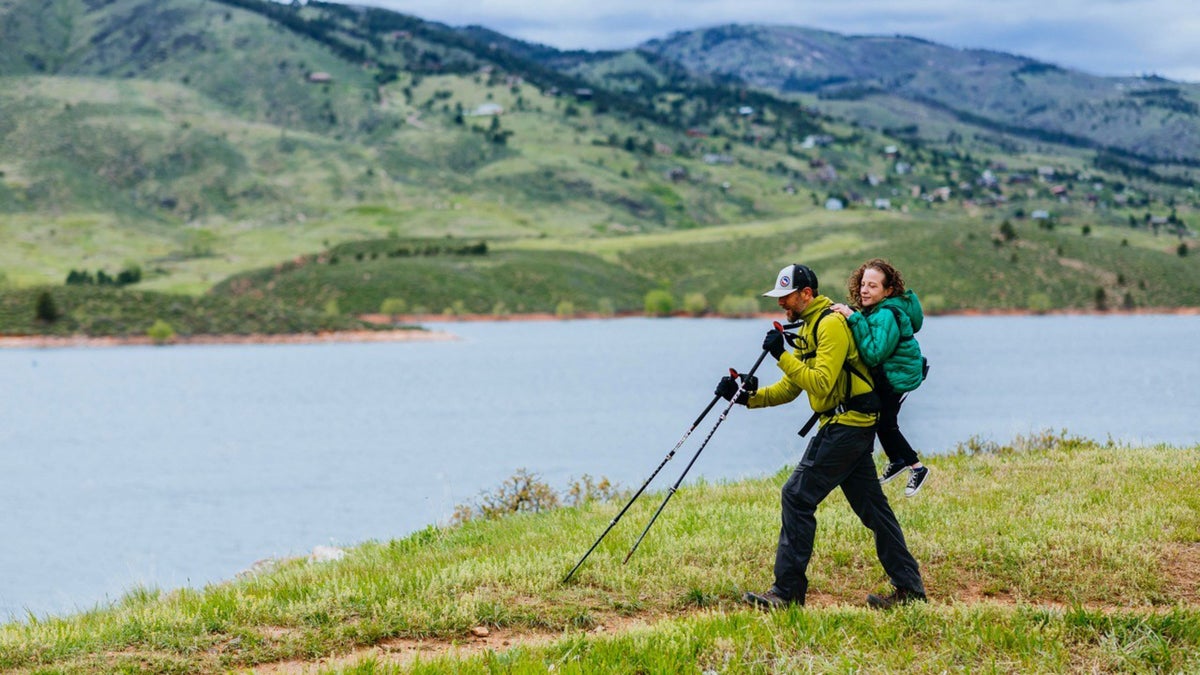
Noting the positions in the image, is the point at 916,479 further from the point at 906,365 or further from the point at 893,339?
the point at 893,339

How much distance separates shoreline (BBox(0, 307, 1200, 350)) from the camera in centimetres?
10438

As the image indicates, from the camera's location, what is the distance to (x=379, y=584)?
10391 mm

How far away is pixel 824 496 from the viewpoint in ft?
30.9

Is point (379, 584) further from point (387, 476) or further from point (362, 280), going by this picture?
point (362, 280)

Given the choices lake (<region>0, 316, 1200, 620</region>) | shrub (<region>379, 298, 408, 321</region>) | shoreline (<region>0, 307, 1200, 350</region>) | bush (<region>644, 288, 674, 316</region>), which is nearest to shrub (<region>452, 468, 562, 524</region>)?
lake (<region>0, 316, 1200, 620</region>)

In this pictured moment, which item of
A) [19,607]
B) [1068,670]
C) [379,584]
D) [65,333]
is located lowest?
[65,333]

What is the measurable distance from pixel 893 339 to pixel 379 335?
367 feet

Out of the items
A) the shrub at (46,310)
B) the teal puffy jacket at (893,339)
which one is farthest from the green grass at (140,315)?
the teal puffy jacket at (893,339)

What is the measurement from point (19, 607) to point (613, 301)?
13173 cm

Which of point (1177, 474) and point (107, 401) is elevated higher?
point (1177, 474)

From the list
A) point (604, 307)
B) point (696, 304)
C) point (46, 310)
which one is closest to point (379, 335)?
point (46, 310)

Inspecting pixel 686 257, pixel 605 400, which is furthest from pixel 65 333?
pixel 686 257

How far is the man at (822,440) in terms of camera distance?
30.0ft

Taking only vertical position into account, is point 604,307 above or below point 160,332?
above
